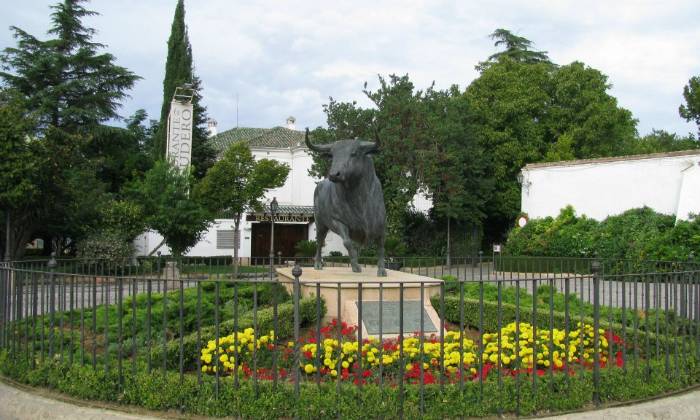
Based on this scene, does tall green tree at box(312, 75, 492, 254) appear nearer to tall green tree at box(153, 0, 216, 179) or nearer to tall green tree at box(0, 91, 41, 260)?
tall green tree at box(153, 0, 216, 179)

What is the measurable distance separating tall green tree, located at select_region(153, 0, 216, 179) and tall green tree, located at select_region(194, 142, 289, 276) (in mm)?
7931

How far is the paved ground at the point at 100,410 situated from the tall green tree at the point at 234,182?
56.3 feet

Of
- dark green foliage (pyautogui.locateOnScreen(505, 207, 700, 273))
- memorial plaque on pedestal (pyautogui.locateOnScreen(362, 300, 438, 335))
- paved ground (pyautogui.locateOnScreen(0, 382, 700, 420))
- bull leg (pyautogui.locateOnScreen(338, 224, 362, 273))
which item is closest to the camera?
paved ground (pyautogui.locateOnScreen(0, 382, 700, 420))

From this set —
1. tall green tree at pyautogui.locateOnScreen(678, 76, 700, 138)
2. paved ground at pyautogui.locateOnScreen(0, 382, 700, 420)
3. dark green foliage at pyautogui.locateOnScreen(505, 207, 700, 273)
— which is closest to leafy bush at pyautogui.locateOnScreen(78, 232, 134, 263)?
paved ground at pyautogui.locateOnScreen(0, 382, 700, 420)

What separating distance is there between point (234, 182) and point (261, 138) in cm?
1396

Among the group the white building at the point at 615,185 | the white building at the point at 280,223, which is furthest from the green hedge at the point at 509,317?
the white building at the point at 280,223

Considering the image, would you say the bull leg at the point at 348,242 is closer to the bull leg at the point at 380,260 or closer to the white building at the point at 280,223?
the bull leg at the point at 380,260

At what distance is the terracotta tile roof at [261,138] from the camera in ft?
116

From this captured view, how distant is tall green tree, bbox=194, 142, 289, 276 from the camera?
73.5 ft

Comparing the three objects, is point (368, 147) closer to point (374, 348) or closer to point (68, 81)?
point (374, 348)

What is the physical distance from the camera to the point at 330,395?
14.7ft

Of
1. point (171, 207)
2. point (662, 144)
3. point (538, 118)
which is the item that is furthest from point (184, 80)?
point (662, 144)

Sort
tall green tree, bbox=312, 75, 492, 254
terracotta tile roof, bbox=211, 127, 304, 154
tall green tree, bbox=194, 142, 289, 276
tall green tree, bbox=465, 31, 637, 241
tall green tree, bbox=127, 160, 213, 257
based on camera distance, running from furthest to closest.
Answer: terracotta tile roof, bbox=211, 127, 304, 154 → tall green tree, bbox=465, 31, 637, 241 → tall green tree, bbox=312, 75, 492, 254 → tall green tree, bbox=194, 142, 289, 276 → tall green tree, bbox=127, 160, 213, 257

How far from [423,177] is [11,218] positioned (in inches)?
598
